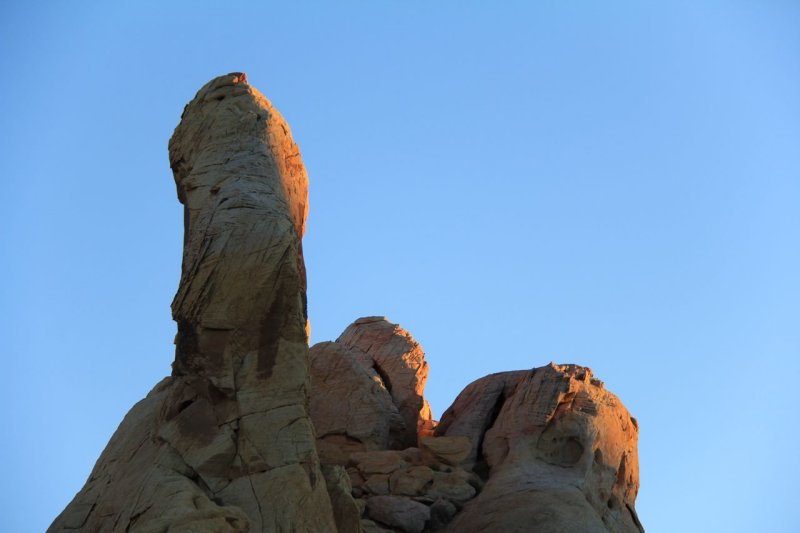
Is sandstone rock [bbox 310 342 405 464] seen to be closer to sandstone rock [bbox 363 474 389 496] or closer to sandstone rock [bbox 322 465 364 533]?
sandstone rock [bbox 363 474 389 496]

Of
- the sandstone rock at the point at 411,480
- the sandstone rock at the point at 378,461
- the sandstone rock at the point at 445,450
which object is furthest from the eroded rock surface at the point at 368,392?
the sandstone rock at the point at 411,480

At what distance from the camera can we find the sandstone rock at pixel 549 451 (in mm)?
23391

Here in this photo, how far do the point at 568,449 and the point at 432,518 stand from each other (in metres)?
3.28

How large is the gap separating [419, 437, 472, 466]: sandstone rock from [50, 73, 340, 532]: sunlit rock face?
5.91 meters

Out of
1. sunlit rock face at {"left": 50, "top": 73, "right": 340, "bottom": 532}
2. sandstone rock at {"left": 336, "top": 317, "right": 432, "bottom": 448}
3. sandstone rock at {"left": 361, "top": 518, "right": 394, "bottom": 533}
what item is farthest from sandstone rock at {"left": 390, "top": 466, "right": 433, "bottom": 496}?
sunlit rock face at {"left": 50, "top": 73, "right": 340, "bottom": 532}

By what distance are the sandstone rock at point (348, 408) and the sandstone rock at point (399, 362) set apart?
48 centimetres

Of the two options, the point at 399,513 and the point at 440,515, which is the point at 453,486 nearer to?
the point at 440,515

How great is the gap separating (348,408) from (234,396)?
8.02 meters

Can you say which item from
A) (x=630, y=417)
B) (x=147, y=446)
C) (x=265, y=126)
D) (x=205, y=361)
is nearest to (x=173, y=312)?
(x=205, y=361)

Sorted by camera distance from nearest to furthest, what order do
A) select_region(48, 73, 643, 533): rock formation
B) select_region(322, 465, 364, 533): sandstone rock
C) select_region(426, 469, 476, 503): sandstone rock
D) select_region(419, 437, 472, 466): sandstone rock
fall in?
1. select_region(48, 73, 643, 533): rock formation
2. select_region(322, 465, 364, 533): sandstone rock
3. select_region(426, 469, 476, 503): sandstone rock
4. select_region(419, 437, 472, 466): sandstone rock

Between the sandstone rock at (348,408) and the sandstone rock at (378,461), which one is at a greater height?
the sandstone rock at (348,408)

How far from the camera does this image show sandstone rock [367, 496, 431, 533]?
23703 millimetres

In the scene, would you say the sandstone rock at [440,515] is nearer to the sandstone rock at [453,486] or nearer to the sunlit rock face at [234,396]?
the sandstone rock at [453,486]

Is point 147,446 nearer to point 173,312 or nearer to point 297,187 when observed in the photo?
point 173,312
